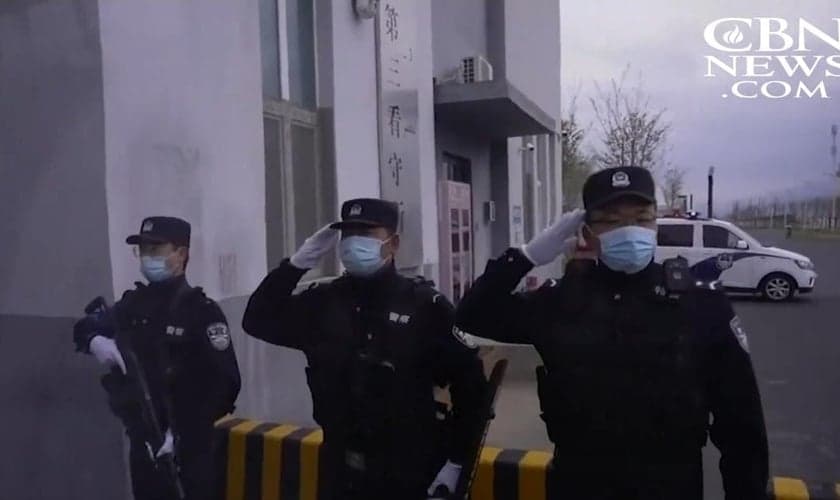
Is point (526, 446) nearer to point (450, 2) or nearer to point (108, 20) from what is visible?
point (108, 20)

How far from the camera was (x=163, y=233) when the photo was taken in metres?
3.33

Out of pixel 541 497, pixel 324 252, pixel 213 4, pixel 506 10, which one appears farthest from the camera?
pixel 506 10

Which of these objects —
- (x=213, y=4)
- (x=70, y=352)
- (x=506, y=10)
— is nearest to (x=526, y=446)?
(x=70, y=352)

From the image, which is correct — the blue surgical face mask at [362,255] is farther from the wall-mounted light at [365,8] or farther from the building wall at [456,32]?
the building wall at [456,32]

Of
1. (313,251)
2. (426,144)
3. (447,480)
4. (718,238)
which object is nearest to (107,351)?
A: (313,251)

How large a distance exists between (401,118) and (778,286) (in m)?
11.1

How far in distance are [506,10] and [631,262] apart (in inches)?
493

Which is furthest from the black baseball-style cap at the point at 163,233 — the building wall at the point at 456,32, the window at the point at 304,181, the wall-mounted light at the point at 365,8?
the building wall at the point at 456,32

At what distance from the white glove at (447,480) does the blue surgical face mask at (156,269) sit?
1407 millimetres

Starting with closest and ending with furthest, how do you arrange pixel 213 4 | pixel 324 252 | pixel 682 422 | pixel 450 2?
pixel 682 422
pixel 324 252
pixel 213 4
pixel 450 2

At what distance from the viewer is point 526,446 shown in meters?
6.05

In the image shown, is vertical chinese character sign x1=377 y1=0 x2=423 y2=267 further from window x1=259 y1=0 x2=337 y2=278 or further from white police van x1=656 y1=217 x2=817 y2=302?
white police van x1=656 y1=217 x2=817 y2=302

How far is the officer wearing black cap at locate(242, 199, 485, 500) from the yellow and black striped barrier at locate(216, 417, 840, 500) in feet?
3.10

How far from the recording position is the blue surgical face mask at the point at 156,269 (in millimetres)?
3285
